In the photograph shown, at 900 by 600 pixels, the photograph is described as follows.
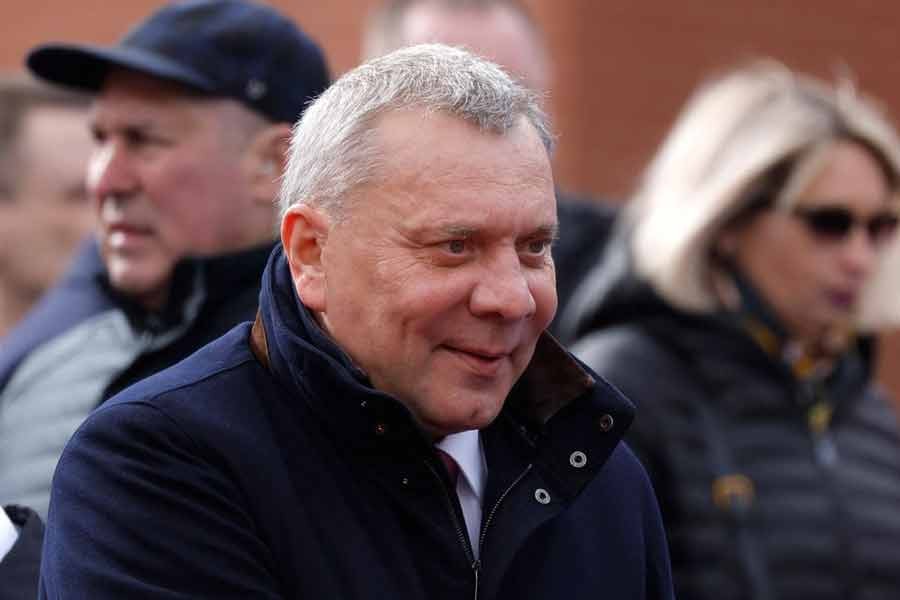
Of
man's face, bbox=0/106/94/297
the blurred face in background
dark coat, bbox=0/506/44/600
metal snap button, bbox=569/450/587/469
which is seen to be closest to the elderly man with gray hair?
metal snap button, bbox=569/450/587/469

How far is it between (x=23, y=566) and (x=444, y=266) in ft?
2.63

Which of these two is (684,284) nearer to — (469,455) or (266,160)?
(266,160)

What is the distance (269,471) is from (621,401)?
56 centimetres

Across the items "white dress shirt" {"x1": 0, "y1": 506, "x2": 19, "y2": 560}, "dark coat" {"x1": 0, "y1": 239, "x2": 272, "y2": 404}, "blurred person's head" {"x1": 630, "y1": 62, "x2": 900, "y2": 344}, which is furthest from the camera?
"blurred person's head" {"x1": 630, "y1": 62, "x2": 900, "y2": 344}

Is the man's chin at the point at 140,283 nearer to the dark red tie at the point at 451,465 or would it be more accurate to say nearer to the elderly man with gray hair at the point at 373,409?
the elderly man with gray hair at the point at 373,409

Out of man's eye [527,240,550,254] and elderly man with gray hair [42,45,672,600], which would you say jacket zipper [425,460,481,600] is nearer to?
elderly man with gray hair [42,45,672,600]

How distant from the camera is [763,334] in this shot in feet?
16.1

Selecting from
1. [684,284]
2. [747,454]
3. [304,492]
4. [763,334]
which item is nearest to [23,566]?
[304,492]

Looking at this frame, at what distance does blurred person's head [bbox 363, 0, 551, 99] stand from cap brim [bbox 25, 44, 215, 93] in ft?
3.97

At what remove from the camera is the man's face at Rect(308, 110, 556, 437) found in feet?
8.30

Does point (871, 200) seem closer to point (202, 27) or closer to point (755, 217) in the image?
point (755, 217)

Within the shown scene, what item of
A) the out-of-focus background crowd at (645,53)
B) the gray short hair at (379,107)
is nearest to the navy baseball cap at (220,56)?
the gray short hair at (379,107)

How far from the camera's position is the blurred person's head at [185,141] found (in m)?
3.80

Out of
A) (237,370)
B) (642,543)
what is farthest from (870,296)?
(237,370)
